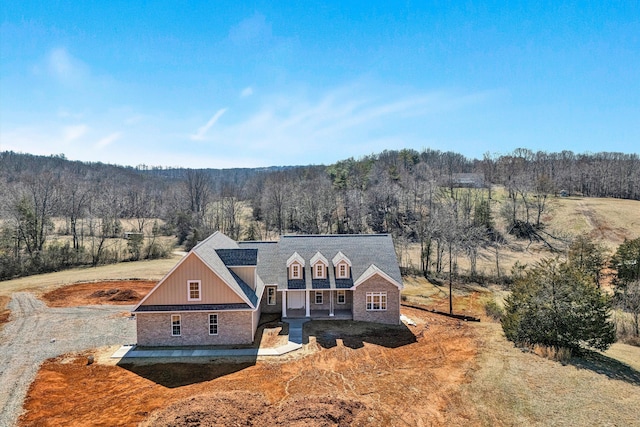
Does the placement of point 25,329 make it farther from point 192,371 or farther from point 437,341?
point 437,341

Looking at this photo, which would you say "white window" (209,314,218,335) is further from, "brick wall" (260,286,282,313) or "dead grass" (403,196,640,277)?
"dead grass" (403,196,640,277)

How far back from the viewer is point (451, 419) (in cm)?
1459

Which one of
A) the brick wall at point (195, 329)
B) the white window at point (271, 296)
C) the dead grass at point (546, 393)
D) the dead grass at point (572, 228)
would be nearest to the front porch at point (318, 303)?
the white window at point (271, 296)

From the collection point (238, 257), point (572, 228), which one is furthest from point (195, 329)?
point (572, 228)

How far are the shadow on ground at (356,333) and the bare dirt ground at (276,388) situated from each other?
7.2 inches

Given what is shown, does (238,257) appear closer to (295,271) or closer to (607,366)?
(295,271)

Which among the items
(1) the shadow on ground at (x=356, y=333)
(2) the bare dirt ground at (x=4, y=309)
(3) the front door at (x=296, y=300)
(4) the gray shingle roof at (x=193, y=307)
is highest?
(4) the gray shingle roof at (x=193, y=307)

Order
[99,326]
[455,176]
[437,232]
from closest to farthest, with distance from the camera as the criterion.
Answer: [99,326], [437,232], [455,176]

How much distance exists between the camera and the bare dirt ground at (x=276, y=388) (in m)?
14.4

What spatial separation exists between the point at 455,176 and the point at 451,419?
3346 inches

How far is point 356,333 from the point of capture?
24719 mm

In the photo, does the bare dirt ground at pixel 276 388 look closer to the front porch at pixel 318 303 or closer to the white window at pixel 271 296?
the front porch at pixel 318 303

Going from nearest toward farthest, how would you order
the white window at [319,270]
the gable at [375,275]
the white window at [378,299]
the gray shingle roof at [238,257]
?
the gray shingle roof at [238,257] < the gable at [375,275] < the white window at [378,299] < the white window at [319,270]

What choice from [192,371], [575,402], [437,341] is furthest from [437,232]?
[192,371]
